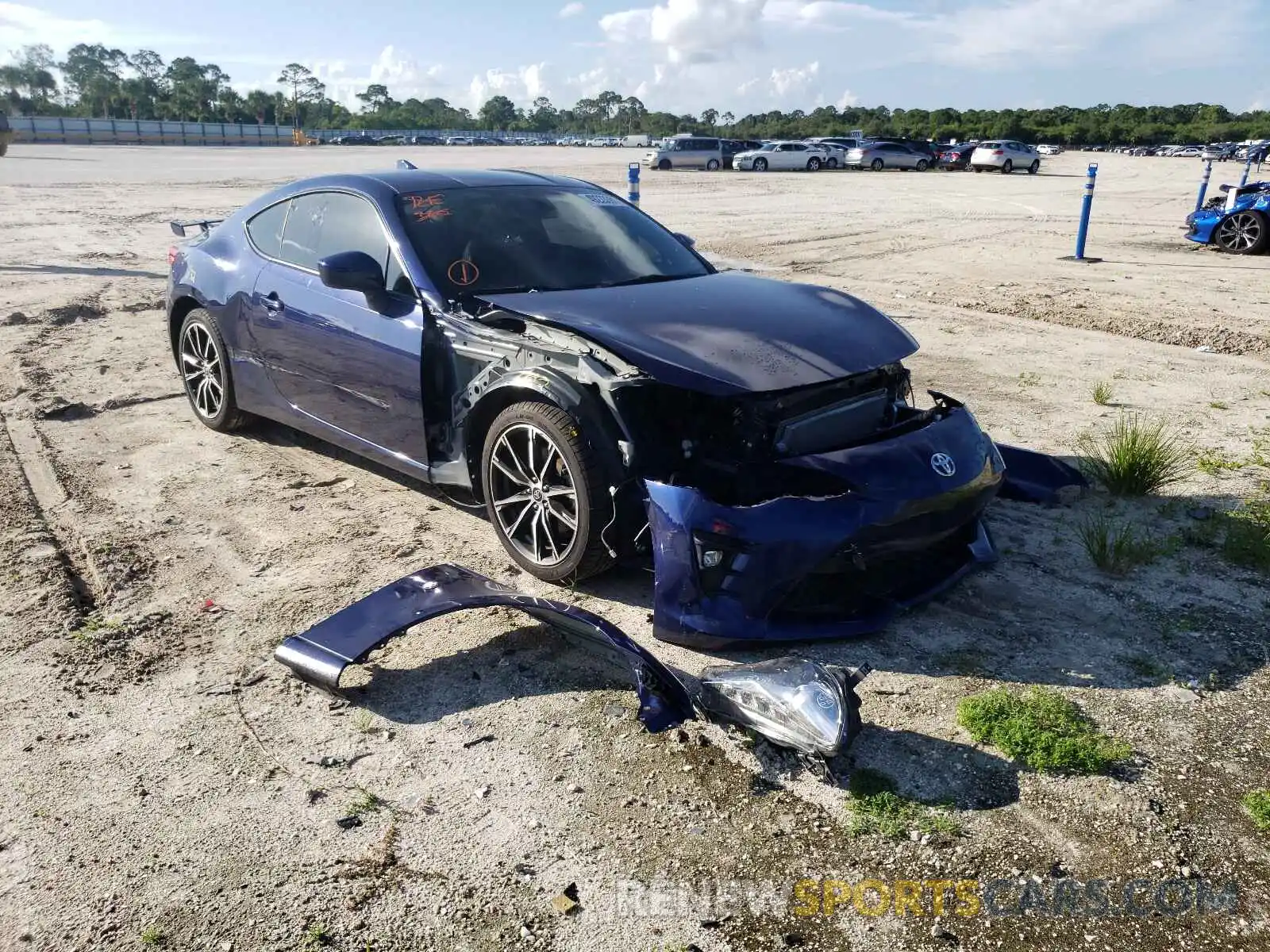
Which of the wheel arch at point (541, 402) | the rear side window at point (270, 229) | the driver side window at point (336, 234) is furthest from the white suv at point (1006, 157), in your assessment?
the wheel arch at point (541, 402)

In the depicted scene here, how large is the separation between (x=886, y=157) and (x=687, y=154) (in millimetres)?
9098

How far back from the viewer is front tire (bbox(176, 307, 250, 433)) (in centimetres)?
587

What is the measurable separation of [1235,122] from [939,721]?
108 meters

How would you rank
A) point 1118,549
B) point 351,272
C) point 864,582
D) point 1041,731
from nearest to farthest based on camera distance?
point 1041,731, point 864,582, point 1118,549, point 351,272

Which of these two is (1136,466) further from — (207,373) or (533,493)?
(207,373)

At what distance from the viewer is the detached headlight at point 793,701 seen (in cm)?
291

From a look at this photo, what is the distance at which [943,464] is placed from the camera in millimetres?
3836

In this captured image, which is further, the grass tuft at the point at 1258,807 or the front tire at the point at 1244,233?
Answer: the front tire at the point at 1244,233

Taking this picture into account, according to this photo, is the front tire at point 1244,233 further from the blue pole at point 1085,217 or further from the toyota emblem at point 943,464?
the toyota emblem at point 943,464

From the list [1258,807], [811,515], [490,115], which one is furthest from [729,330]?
[490,115]

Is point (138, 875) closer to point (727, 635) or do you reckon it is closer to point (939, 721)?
point (727, 635)

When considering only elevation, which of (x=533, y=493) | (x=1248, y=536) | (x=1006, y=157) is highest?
(x=1006, y=157)

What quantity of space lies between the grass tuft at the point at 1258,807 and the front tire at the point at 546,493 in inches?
88.0

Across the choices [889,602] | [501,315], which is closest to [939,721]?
[889,602]
